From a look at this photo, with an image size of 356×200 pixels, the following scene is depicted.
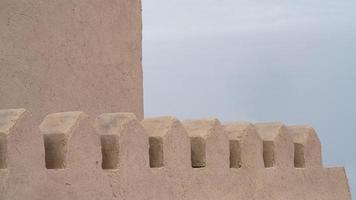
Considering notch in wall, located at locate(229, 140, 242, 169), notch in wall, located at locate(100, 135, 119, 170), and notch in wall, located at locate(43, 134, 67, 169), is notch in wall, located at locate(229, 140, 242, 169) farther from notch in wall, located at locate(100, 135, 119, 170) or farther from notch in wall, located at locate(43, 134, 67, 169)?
notch in wall, located at locate(43, 134, 67, 169)

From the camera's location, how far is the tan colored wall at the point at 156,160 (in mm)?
3684

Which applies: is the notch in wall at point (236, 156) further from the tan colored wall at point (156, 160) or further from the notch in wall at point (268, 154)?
the notch in wall at point (268, 154)

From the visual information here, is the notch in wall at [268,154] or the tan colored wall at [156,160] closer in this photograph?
the tan colored wall at [156,160]

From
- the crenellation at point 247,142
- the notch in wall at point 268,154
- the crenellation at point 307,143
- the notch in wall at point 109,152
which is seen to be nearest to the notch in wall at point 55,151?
the notch in wall at point 109,152

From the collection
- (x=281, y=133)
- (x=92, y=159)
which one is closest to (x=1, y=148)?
(x=92, y=159)

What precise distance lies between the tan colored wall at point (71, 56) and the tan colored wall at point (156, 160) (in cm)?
103

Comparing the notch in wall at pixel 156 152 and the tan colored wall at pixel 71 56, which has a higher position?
the tan colored wall at pixel 71 56

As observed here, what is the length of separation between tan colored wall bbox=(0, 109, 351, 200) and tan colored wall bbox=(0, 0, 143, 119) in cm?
103

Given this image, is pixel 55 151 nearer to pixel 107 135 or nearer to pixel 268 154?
pixel 107 135

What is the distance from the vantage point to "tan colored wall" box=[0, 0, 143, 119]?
5.30 meters

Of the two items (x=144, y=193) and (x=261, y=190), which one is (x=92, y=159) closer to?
(x=144, y=193)

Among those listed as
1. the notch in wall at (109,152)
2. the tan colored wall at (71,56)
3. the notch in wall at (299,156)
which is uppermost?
the tan colored wall at (71,56)

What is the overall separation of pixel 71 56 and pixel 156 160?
166 centimetres

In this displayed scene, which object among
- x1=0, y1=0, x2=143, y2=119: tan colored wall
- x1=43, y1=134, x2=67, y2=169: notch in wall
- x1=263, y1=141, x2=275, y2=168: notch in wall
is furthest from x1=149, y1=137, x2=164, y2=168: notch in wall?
x1=263, y1=141, x2=275, y2=168: notch in wall
